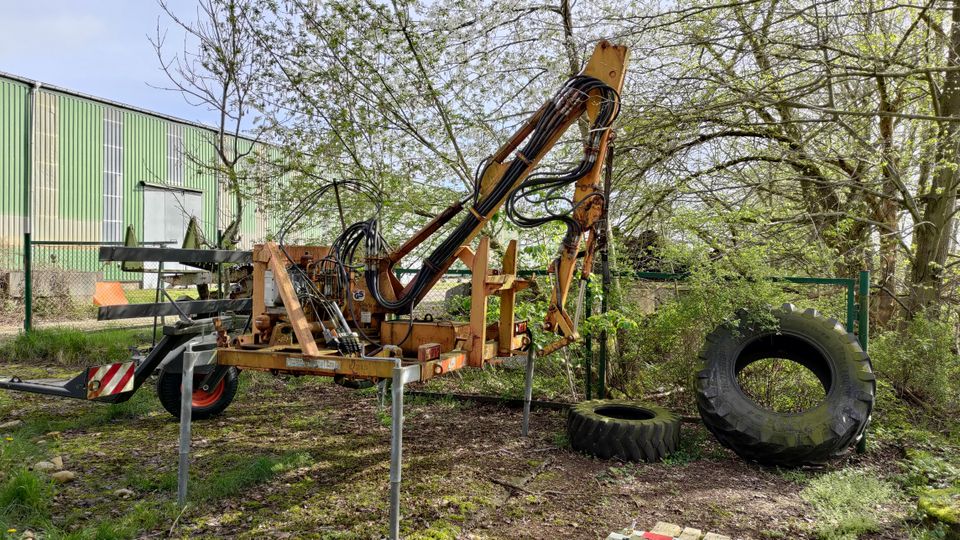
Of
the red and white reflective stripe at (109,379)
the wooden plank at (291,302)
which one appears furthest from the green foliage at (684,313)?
the red and white reflective stripe at (109,379)

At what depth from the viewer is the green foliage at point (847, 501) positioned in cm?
371

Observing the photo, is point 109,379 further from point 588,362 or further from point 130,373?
point 588,362

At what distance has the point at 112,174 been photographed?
76.3ft

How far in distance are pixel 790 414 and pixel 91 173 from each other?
25091 mm

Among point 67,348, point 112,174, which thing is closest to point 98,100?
point 112,174

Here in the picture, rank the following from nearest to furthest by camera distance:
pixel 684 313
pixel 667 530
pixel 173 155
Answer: pixel 667 530 < pixel 684 313 < pixel 173 155

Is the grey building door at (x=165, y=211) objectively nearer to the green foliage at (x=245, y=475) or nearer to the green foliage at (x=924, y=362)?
the green foliage at (x=245, y=475)

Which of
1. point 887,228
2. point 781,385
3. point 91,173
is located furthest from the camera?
point 91,173

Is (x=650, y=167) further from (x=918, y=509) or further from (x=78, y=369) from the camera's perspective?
(x=78, y=369)

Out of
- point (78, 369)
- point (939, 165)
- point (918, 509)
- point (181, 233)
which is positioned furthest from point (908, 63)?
point (181, 233)

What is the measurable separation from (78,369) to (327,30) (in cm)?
580

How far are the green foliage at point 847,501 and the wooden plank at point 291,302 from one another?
11.1 feet

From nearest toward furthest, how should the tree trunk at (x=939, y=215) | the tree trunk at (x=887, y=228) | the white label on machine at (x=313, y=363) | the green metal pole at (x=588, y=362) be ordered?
the white label on machine at (x=313, y=363)
the green metal pole at (x=588, y=362)
the tree trunk at (x=939, y=215)
the tree trunk at (x=887, y=228)

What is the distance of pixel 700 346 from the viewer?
19.9ft
